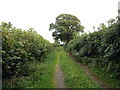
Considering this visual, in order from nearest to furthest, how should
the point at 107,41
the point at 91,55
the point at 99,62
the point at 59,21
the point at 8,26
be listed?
the point at 8,26, the point at 107,41, the point at 99,62, the point at 91,55, the point at 59,21

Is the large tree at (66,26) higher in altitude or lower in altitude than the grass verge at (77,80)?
higher

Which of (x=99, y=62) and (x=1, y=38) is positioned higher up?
(x=1, y=38)

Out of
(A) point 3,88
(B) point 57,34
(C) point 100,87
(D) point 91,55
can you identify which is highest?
(B) point 57,34

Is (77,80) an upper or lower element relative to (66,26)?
lower

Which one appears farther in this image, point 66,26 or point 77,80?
point 66,26

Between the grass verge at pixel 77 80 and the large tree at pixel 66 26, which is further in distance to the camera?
the large tree at pixel 66 26

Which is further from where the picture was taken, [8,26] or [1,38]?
[8,26]

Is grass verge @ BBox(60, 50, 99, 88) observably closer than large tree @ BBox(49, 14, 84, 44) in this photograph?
Yes

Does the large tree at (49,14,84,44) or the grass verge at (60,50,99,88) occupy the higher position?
the large tree at (49,14,84,44)

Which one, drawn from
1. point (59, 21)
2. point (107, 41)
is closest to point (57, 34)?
point (59, 21)

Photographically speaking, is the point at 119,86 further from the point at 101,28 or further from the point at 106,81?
the point at 101,28

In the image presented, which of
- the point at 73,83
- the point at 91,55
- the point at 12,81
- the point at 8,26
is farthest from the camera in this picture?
the point at 91,55

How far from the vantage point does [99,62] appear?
8516 mm

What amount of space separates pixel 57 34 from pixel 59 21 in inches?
185
